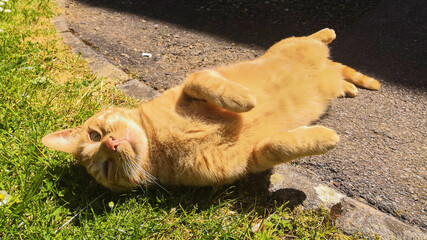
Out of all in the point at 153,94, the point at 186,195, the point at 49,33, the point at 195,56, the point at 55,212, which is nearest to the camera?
the point at 55,212

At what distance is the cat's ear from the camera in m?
2.23

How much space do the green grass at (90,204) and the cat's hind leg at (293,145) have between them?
1.06 feet

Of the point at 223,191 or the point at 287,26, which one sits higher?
the point at 287,26

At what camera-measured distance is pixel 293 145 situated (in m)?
1.92

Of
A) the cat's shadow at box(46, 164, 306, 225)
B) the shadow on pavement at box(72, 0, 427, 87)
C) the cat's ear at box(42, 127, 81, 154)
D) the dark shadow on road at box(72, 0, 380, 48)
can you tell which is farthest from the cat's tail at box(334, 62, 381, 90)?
the cat's ear at box(42, 127, 81, 154)

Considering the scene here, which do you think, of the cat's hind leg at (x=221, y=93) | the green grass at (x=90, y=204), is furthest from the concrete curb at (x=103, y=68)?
the cat's hind leg at (x=221, y=93)

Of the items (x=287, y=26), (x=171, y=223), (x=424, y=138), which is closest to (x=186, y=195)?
(x=171, y=223)

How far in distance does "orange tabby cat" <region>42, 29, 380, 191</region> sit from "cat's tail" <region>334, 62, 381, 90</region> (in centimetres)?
77

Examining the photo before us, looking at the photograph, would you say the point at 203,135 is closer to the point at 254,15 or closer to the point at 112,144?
the point at 112,144

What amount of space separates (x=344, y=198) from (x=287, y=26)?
266 centimetres

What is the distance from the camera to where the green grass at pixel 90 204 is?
1.92m

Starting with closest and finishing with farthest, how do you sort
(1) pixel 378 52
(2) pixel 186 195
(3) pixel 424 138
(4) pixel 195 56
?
(2) pixel 186 195 < (3) pixel 424 138 < (1) pixel 378 52 < (4) pixel 195 56

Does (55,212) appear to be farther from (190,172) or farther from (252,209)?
(252,209)

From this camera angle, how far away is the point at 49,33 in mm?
4008
